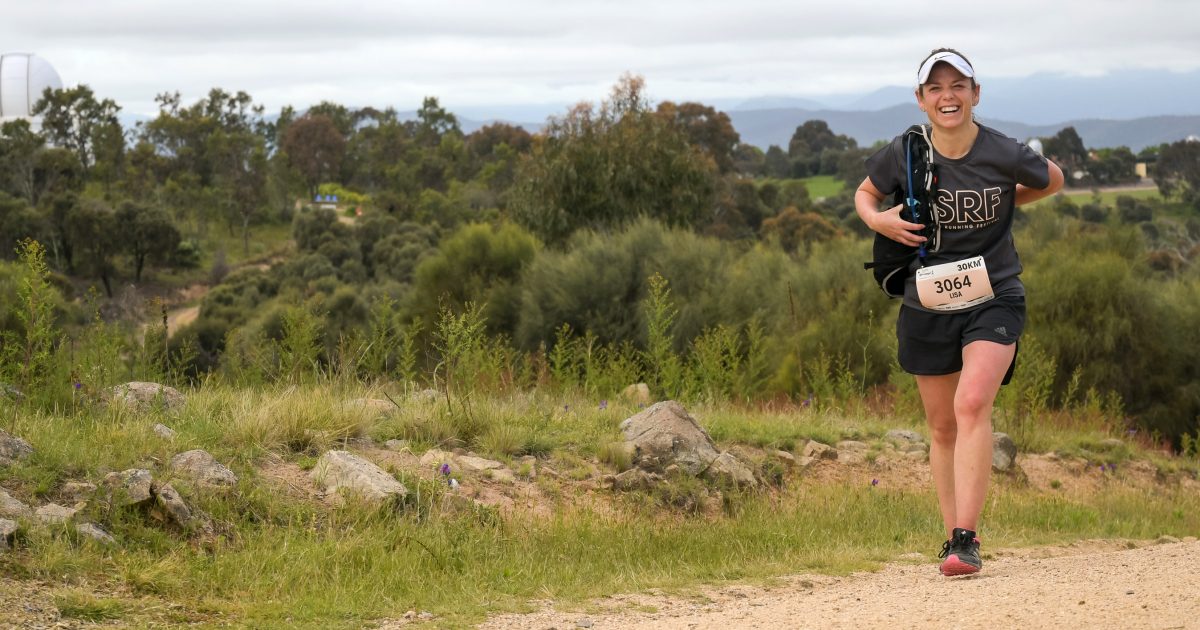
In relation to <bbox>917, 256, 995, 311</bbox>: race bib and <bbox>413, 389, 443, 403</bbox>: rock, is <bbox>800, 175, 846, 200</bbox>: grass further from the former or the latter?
<bbox>917, 256, 995, 311</bbox>: race bib

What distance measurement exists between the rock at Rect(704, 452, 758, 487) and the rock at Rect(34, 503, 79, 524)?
3.22m

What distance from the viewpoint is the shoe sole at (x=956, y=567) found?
4.77 m

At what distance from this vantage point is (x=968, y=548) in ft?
15.7

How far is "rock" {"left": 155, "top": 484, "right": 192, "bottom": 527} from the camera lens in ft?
16.8

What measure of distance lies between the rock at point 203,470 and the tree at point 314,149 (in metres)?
72.4

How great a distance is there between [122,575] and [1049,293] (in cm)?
2030

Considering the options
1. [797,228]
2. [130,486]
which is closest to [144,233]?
[797,228]

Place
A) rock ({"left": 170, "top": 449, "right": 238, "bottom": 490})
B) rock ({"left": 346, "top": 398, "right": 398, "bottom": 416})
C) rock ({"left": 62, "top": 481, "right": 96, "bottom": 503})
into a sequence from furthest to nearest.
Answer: rock ({"left": 346, "top": 398, "right": 398, "bottom": 416})
rock ({"left": 170, "top": 449, "right": 238, "bottom": 490})
rock ({"left": 62, "top": 481, "right": 96, "bottom": 503})

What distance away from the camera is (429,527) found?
544 cm

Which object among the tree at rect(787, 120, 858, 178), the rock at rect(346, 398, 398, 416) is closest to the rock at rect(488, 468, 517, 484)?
the rock at rect(346, 398, 398, 416)

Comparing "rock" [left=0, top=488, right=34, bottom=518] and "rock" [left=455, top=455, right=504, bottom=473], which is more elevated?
"rock" [left=0, top=488, right=34, bottom=518]

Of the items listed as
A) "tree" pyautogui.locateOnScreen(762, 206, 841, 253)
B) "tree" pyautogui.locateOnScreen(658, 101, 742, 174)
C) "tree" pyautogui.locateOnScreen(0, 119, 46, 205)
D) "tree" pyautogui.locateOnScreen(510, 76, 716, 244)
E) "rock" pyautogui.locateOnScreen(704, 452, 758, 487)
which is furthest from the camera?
"tree" pyautogui.locateOnScreen(658, 101, 742, 174)

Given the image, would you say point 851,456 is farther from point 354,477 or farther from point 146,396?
point 146,396

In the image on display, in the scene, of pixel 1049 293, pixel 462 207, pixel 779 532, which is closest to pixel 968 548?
pixel 779 532
